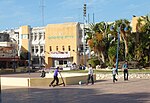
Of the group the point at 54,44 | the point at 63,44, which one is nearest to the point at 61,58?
the point at 63,44

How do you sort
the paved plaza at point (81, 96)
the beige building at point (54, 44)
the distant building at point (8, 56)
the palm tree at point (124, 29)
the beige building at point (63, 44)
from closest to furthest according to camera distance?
the paved plaza at point (81, 96) → the palm tree at point (124, 29) → the distant building at point (8, 56) → the beige building at point (63, 44) → the beige building at point (54, 44)

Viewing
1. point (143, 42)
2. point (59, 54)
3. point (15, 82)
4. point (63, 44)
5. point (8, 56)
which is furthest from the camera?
point (63, 44)

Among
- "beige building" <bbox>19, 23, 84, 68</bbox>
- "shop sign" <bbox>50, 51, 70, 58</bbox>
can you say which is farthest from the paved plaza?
"shop sign" <bbox>50, 51, 70, 58</bbox>

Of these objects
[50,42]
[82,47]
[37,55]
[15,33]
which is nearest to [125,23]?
[82,47]

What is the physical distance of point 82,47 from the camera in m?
73.9

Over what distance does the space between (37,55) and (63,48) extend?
8565 millimetres

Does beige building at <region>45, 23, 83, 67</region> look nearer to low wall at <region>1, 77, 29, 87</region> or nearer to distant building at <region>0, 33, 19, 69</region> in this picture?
distant building at <region>0, 33, 19, 69</region>

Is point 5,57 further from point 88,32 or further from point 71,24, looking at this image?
point 88,32

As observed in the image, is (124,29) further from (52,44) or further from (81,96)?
(81,96)

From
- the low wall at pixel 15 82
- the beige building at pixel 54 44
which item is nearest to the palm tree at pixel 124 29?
the beige building at pixel 54 44

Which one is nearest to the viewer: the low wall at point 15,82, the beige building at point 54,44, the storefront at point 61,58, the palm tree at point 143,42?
the low wall at point 15,82

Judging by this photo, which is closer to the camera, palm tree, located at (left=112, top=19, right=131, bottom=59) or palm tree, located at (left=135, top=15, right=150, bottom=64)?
palm tree, located at (left=135, top=15, right=150, bottom=64)

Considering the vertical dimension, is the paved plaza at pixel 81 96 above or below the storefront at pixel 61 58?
below

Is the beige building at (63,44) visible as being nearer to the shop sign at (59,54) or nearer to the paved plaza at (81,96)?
the shop sign at (59,54)
